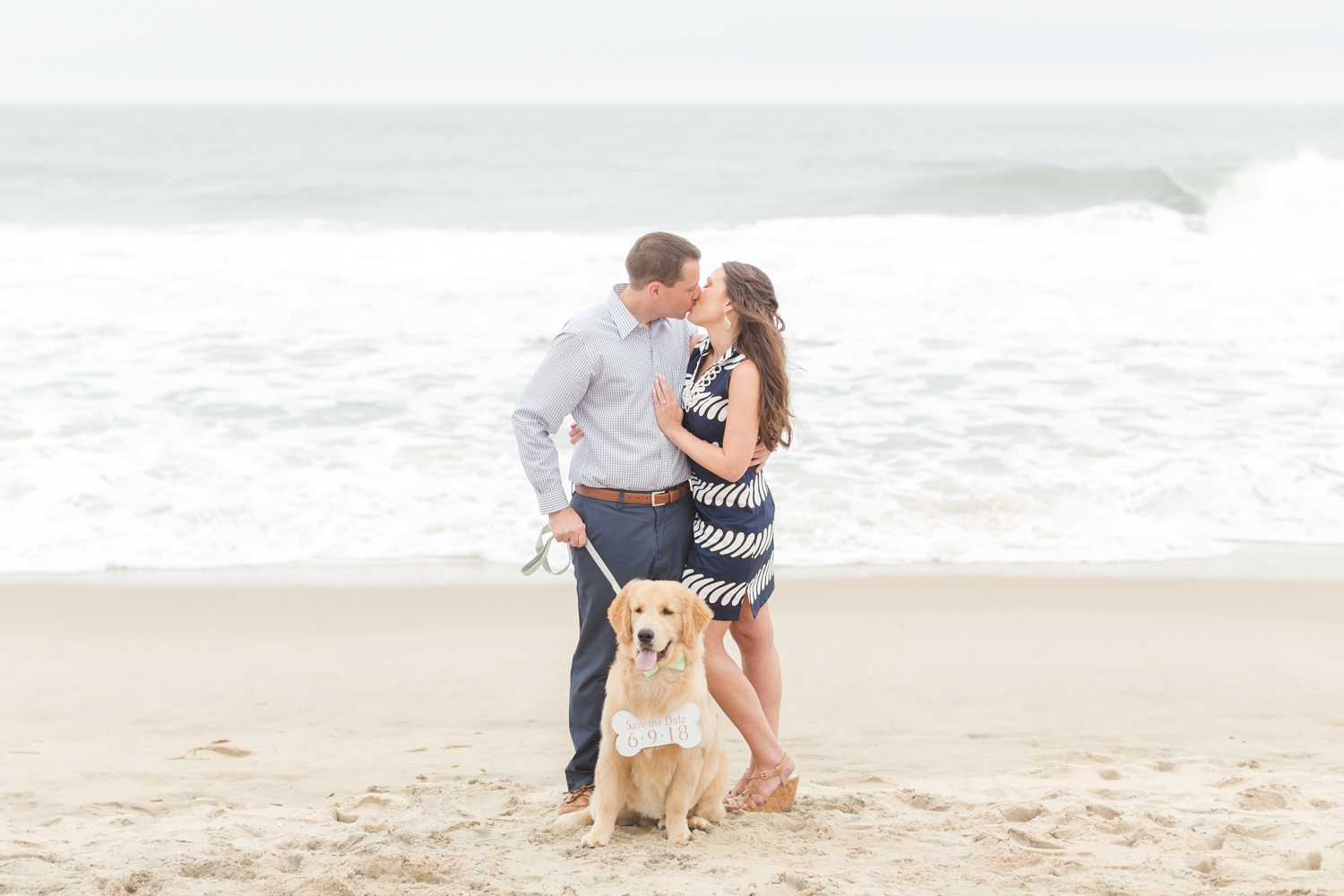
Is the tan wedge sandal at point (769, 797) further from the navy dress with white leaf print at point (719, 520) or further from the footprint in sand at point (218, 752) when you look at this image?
the footprint in sand at point (218, 752)

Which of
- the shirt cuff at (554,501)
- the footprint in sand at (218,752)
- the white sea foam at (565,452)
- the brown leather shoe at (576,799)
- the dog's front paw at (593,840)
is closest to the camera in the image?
the dog's front paw at (593,840)

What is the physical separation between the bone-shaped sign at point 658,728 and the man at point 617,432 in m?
0.41

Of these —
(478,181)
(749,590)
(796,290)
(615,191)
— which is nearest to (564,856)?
(749,590)

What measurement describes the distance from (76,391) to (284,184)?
21.9 m

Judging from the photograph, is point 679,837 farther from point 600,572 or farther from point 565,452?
point 565,452

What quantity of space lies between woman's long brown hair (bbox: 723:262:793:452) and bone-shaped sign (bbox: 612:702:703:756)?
0.88 metres

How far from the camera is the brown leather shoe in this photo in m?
3.48

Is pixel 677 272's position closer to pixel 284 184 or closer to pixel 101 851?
pixel 101 851

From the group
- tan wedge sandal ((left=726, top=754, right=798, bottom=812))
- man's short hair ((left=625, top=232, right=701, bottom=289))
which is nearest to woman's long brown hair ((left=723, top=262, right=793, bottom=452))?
man's short hair ((left=625, top=232, right=701, bottom=289))

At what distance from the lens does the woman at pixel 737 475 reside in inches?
129

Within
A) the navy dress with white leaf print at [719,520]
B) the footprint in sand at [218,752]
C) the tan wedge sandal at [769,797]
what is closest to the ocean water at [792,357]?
the navy dress with white leaf print at [719,520]

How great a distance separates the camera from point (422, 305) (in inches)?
550

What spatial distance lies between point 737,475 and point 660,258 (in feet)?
2.23

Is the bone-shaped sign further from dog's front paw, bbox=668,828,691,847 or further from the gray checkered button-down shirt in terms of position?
the gray checkered button-down shirt
